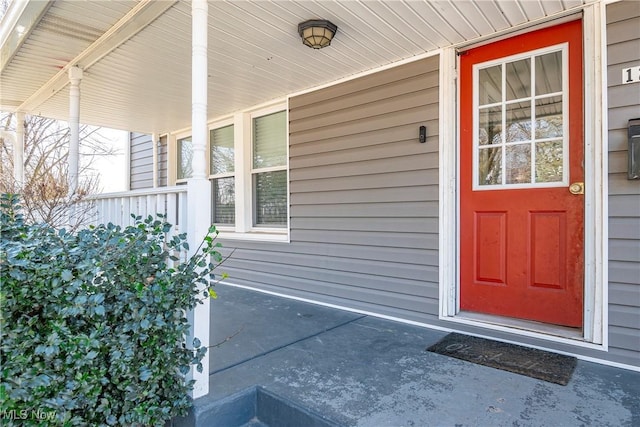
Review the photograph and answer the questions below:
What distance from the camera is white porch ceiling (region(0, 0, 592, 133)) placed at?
2.31m

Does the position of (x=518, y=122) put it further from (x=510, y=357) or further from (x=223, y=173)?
(x=223, y=173)

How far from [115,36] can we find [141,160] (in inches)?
157

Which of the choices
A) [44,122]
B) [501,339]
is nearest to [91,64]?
[501,339]

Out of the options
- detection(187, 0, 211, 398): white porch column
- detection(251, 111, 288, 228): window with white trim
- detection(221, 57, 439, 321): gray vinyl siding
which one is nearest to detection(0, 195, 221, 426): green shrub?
detection(187, 0, 211, 398): white porch column

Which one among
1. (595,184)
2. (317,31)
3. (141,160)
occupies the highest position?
(317,31)

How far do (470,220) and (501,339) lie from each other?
34.2 inches

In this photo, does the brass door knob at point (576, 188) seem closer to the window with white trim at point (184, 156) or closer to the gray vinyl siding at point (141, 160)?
the window with white trim at point (184, 156)

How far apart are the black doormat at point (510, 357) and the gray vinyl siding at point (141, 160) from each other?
17.7 feet

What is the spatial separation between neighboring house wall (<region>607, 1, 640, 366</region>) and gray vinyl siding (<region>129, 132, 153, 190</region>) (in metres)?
6.05

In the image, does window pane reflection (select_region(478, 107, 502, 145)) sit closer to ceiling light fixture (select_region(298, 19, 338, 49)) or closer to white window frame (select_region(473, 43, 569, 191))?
white window frame (select_region(473, 43, 569, 191))

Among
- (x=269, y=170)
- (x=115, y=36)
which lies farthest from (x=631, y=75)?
(x=115, y=36)

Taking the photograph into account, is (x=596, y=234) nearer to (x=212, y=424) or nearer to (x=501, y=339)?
(x=501, y=339)

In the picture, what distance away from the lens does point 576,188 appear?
7.46ft

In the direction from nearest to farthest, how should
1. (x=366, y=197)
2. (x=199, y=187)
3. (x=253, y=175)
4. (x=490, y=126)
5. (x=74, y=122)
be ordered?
(x=199, y=187)
(x=490, y=126)
(x=366, y=197)
(x=74, y=122)
(x=253, y=175)
